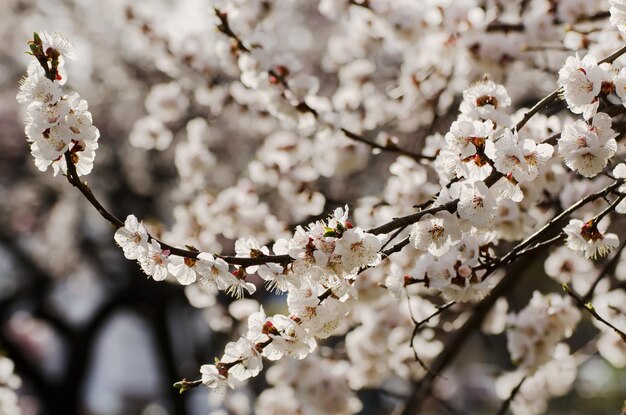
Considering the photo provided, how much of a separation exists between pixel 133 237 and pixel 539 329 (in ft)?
5.45

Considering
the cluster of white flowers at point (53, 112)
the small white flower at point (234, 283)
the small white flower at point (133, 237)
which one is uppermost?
the cluster of white flowers at point (53, 112)

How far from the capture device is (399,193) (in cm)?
279

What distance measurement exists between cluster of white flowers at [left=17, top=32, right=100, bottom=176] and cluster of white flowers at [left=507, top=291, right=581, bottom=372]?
1763 millimetres

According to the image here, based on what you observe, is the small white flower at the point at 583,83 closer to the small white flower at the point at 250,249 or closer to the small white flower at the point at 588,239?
the small white flower at the point at 588,239

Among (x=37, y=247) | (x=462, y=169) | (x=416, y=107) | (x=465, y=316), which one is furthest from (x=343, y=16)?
(x=37, y=247)

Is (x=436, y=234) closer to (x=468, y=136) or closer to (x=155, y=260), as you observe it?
(x=468, y=136)

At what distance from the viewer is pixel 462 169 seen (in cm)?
153

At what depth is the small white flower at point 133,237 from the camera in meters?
1.56

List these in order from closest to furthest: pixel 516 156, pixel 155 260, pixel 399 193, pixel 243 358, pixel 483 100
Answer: pixel 516 156
pixel 155 260
pixel 243 358
pixel 483 100
pixel 399 193

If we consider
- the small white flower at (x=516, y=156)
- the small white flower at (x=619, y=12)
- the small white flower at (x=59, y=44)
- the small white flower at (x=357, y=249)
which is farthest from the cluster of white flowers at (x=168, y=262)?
A: the small white flower at (x=619, y=12)

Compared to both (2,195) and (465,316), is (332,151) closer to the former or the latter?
Answer: (465,316)

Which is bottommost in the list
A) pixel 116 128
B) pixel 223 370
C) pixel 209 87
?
pixel 223 370

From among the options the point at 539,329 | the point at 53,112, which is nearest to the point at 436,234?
the point at 53,112

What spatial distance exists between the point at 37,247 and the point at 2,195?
3.35 ft
